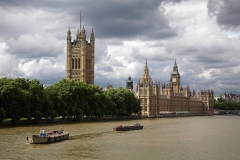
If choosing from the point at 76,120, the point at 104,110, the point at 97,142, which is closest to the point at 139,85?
the point at 104,110

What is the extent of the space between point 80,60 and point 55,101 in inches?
2876

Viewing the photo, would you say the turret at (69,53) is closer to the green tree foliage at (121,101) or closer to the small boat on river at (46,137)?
the green tree foliage at (121,101)

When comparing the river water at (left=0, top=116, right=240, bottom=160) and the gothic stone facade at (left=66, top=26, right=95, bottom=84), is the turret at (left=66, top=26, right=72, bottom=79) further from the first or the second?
the river water at (left=0, top=116, right=240, bottom=160)

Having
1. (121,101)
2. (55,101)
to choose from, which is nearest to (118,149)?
(55,101)

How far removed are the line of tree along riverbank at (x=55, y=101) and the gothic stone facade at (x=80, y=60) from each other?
3837cm

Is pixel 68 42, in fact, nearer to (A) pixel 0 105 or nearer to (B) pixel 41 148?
(A) pixel 0 105

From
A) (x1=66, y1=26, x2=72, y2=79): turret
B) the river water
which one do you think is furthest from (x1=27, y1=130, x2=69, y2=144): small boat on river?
(x1=66, y1=26, x2=72, y2=79): turret

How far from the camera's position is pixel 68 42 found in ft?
533

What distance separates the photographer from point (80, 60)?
15975 cm

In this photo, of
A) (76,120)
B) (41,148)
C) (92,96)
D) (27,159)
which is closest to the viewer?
(27,159)

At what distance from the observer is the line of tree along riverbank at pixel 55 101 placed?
7088 cm

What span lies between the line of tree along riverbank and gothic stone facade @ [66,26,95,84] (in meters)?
38.4

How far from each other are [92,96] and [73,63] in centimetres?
6199

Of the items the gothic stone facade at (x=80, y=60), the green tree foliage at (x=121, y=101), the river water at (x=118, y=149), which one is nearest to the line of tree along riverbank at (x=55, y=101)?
the green tree foliage at (x=121, y=101)
